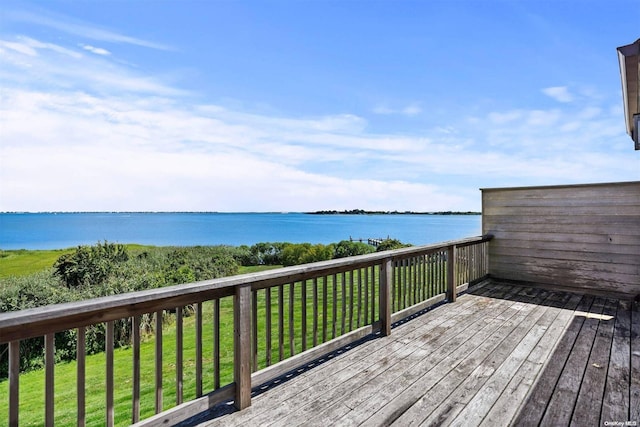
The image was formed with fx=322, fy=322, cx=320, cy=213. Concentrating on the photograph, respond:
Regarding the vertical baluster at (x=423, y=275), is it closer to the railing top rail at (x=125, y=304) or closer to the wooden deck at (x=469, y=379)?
the wooden deck at (x=469, y=379)

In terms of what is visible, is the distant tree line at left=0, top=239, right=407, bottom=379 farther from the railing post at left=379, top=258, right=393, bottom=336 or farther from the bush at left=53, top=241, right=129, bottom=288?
the railing post at left=379, top=258, right=393, bottom=336

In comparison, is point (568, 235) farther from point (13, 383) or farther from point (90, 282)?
point (90, 282)

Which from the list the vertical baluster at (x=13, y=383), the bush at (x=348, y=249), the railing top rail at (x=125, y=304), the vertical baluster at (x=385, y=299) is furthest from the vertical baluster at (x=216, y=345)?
the bush at (x=348, y=249)

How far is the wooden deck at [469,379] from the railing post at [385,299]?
11cm

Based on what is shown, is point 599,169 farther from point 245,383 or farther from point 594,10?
point 245,383

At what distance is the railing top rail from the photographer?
4.18 feet

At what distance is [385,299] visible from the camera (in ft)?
10.7

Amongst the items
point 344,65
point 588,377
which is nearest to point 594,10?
point 344,65

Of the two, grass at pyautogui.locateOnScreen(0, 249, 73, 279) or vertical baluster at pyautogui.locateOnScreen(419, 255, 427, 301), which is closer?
vertical baluster at pyautogui.locateOnScreen(419, 255, 427, 301)

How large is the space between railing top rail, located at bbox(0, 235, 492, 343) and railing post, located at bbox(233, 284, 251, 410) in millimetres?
69

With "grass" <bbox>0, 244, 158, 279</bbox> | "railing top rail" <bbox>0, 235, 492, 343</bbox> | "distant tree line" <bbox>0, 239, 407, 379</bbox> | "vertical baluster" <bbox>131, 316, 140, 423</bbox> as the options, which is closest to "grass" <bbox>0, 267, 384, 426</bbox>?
"distant tree line" <bbox>0, 239, 407, 379</bbox>

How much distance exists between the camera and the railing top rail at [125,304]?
50.1 inches

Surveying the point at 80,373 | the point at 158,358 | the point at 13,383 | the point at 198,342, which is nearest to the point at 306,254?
the point at 198,342

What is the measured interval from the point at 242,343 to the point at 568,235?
5310 millimetres
